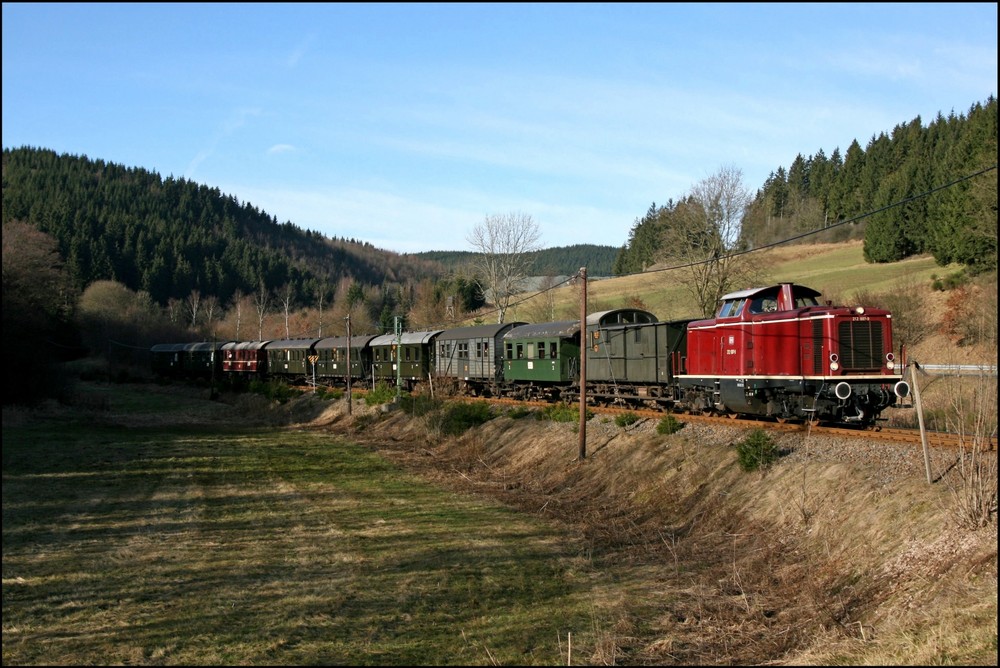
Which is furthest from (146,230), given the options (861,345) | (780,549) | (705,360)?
(780,549)

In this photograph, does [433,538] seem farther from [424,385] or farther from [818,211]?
[818,211]

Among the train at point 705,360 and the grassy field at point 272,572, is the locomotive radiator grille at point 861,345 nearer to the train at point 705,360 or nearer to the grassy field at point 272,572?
the train at point 705,360

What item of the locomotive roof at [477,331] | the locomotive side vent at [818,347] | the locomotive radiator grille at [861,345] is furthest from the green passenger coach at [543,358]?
the locomotive radiator grille at [861,345]

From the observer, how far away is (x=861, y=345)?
18.2 metres

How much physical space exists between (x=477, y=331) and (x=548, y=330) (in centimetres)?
832

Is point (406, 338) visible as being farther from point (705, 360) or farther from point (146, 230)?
point (146, 230)

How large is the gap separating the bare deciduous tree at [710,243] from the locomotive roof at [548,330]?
17.8 m

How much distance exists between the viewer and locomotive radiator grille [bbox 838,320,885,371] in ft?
59.1

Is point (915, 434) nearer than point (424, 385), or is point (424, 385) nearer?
point (915, 434)

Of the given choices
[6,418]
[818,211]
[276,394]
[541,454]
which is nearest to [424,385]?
[276,394]

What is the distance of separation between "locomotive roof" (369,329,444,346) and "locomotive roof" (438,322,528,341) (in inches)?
69.9

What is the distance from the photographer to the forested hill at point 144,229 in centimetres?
10900

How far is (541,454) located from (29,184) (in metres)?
128

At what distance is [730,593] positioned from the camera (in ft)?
39.6
